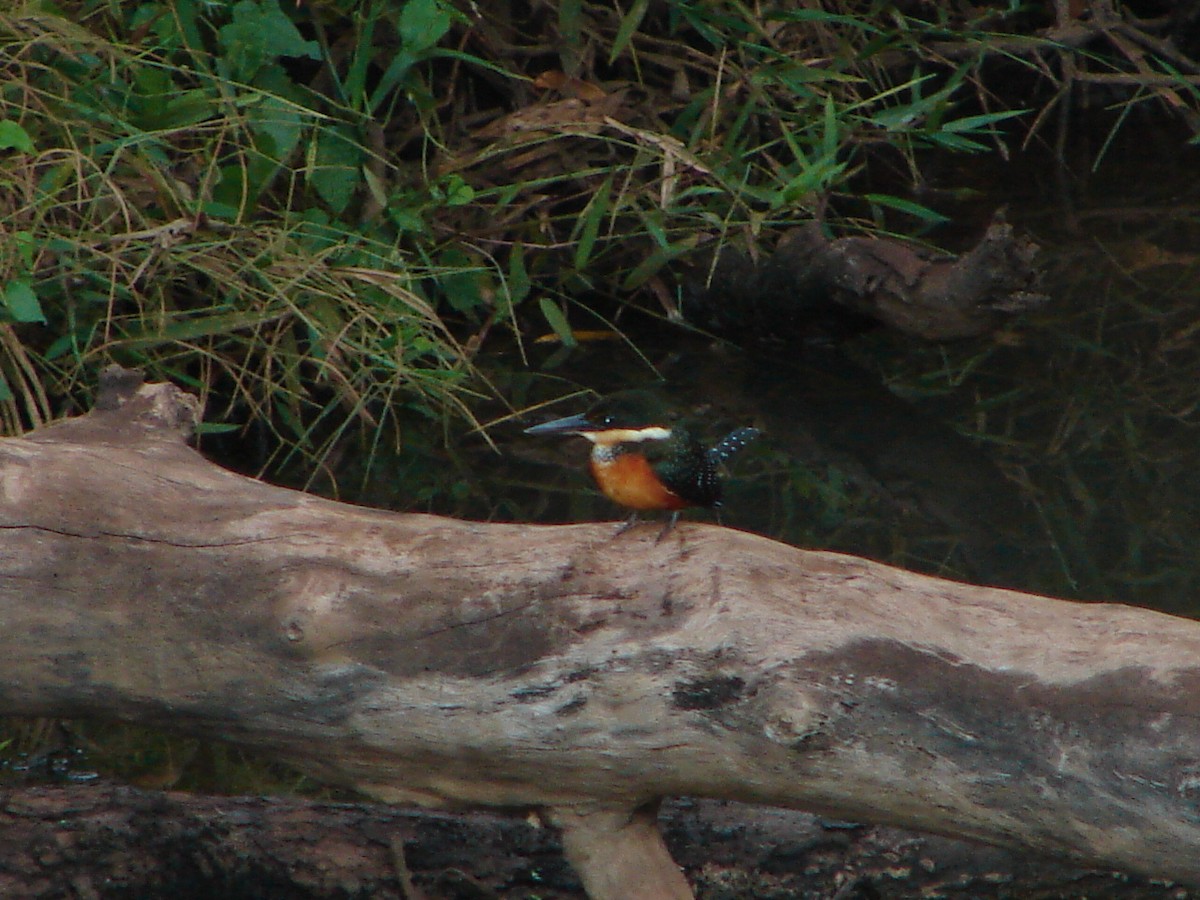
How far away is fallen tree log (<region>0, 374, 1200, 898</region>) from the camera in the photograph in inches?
64.1

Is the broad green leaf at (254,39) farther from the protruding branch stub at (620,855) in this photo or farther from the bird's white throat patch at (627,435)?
the protruding branch stub at (620,855)

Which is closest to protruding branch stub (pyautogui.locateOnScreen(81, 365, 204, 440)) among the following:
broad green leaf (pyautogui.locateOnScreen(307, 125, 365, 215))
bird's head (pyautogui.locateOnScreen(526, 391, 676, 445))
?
bird's head (pyautogui.locateOnScreen(526, 391, 676, 445))

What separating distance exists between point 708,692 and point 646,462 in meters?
0.53

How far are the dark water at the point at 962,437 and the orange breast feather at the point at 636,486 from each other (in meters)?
1.13

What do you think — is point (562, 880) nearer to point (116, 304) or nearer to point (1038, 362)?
point (116, 304)

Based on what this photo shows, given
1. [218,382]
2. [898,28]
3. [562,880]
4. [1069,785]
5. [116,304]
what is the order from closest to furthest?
[1069,785] → [562,880] → [116,304] → [218,382] → [898,28]

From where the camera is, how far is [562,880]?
6.99 ft

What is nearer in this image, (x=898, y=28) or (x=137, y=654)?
(x=137, y=654)

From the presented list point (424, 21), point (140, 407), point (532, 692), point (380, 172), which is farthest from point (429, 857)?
point (380, 172)

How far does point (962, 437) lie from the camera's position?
12.5ft

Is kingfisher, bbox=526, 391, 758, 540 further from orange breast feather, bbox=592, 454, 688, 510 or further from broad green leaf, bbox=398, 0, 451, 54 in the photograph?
broad green leaf, bbox=398, 0, 451, 54

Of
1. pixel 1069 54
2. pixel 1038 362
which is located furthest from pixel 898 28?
pixel 1038 362

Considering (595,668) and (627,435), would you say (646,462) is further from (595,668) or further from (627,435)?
(595,668)

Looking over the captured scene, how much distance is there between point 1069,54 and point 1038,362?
122cm
